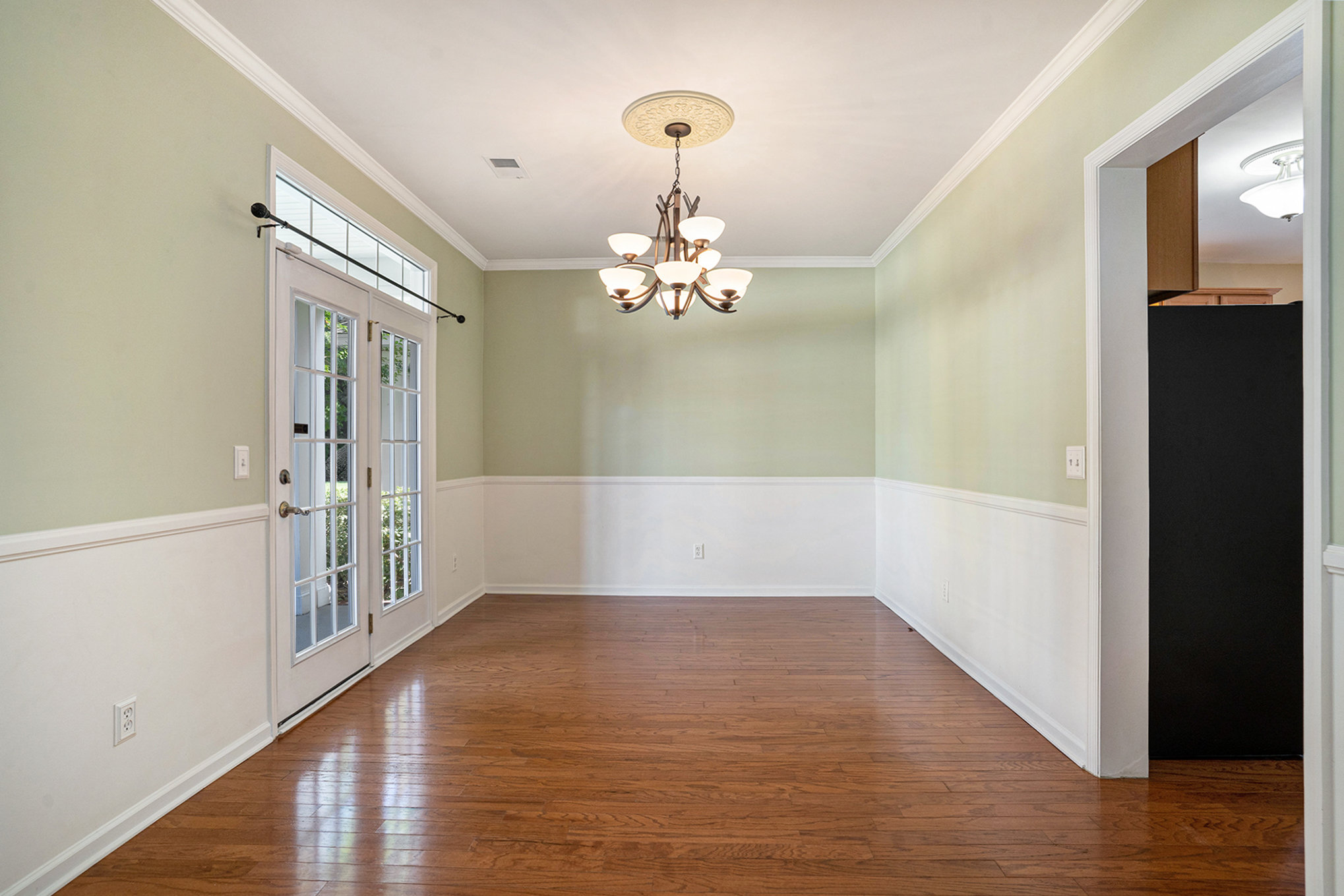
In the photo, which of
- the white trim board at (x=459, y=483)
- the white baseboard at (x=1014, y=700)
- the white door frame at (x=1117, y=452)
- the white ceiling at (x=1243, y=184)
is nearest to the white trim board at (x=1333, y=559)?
the white door frame at (x=1117, y=452)

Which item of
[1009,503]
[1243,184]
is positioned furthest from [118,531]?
[1243,184]

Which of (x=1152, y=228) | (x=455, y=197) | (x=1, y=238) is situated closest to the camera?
(x=1, y=238)

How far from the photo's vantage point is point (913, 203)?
4.04m

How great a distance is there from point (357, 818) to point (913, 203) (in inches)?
164

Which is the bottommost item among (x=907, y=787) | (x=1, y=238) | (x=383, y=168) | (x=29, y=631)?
(x=907, y=787)

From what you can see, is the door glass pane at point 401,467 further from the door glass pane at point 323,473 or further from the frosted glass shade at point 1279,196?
the frosted glass shade at point 1279,196

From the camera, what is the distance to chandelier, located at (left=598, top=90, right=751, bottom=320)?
8.99 ft

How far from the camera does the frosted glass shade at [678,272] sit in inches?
107

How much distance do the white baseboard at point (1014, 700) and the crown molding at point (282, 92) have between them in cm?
403

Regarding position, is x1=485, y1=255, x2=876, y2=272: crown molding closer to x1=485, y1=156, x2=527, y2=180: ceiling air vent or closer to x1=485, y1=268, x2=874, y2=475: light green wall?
x1=485, y1=268, x2=874, y2=475: light green wall

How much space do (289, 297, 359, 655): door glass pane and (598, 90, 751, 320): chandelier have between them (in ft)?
4.46

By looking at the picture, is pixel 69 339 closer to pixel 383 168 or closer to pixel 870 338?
pixel 383 168

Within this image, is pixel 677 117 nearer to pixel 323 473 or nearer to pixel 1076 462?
pixel 1076 462

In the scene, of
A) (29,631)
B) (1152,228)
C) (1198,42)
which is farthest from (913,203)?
(29,631)
